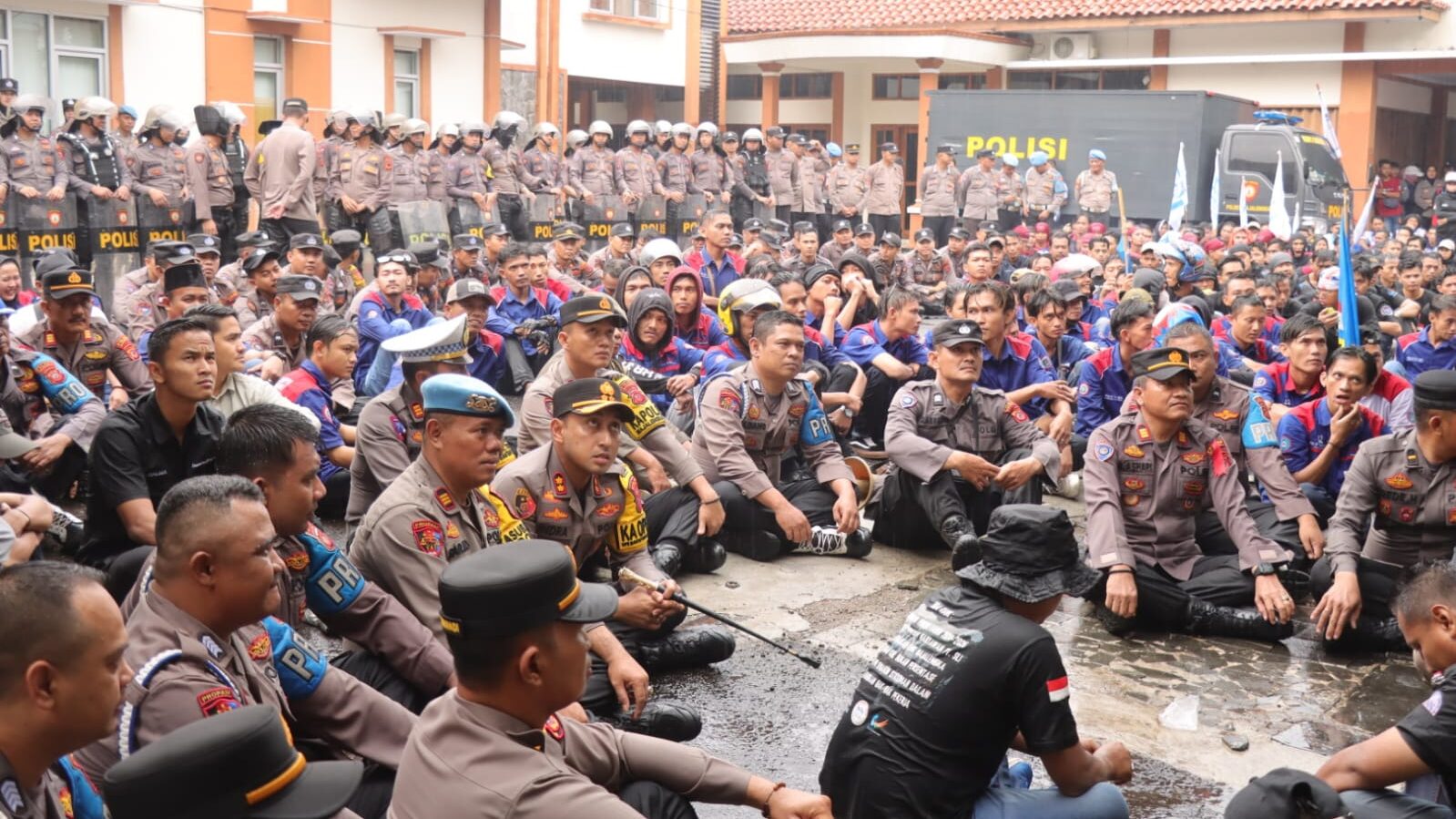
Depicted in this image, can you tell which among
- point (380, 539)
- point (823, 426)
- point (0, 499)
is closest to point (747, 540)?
point (823, 426)

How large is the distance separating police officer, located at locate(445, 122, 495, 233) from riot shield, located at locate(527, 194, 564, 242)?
685 mm

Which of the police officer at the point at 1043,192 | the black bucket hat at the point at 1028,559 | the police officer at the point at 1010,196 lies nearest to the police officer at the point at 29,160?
the black bucket hat at the point at 1028,559

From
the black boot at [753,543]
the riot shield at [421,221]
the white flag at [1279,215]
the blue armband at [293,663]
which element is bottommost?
the black boot at [753,543]

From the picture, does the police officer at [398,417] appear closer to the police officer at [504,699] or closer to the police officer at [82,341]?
the police officer at [82,341]

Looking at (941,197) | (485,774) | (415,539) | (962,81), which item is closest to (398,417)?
(415,539)

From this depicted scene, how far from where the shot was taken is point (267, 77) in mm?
19156

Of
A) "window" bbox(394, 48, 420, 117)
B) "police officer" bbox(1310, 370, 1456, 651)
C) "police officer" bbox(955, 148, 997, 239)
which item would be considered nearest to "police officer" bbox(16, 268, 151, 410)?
"police officer" bbox(1310, 370, 1456, 651)

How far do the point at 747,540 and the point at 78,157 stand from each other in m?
9.15

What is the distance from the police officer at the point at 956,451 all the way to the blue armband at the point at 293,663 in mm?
3896

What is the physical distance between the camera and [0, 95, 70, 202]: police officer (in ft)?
40.5

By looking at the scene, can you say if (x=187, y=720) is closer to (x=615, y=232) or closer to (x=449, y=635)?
(x=449, y=635)

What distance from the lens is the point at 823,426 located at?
7094mm

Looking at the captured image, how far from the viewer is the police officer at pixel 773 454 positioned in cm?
664

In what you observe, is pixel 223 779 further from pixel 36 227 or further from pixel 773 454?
pixel 36 227
